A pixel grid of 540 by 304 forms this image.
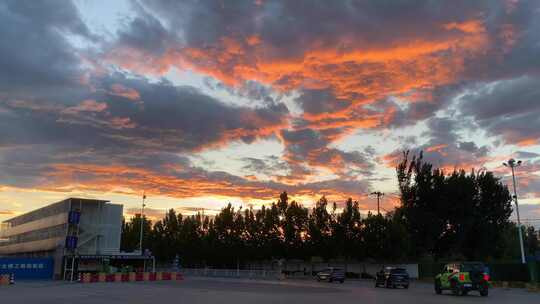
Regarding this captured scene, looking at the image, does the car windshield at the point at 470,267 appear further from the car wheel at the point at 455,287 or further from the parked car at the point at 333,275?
the parked car at the point at 333,275

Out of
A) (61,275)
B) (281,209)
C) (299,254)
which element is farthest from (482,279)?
(281,209)

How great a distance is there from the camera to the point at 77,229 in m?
65.2

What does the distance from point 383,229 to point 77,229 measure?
1745 inches

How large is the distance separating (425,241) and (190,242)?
5186 centimetres

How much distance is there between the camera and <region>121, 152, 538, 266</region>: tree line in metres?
65.6

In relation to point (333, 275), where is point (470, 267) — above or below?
above

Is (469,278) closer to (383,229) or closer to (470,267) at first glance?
(470,267)

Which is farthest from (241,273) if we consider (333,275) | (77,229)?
(77,229)

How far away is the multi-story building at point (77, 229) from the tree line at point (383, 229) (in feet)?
88.4

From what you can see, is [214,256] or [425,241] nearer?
[425,241]

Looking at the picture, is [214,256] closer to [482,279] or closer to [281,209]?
[281,209]

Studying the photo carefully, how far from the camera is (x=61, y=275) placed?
192 ft

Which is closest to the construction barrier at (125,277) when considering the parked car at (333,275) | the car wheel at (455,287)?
the parked car at (333,275)

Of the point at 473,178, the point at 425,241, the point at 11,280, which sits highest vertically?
the point at 473,178
